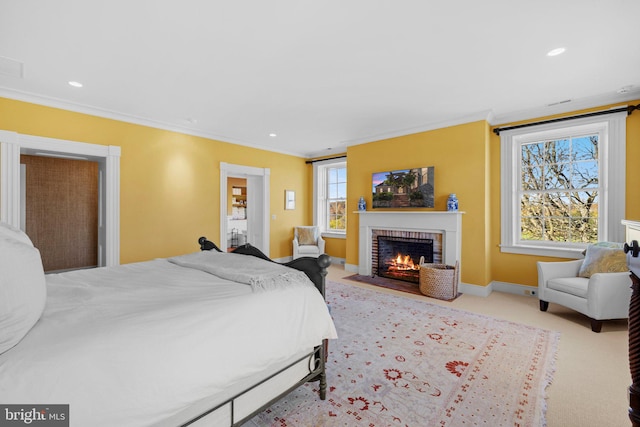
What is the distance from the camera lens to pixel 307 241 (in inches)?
246

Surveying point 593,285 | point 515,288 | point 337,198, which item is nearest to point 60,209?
point 337,198

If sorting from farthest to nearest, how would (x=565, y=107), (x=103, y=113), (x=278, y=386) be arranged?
1. (x=103, y=113)
2. (x=565, y=107)
3. (x=278, y=386)

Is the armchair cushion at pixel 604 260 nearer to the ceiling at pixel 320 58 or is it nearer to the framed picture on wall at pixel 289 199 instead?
the ceiling at pixel 320 58

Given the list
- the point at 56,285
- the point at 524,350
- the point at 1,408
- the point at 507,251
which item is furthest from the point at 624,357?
the point at 56,285

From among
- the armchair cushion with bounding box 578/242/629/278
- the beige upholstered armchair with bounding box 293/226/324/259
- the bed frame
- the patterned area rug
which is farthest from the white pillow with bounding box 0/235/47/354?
the beige upholstered armchair with bounding box 293/226/324/259

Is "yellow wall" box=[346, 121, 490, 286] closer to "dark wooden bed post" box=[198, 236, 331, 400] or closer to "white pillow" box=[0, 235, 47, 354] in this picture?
"dark wooden bed post" box=[198, 236, 331, 400]

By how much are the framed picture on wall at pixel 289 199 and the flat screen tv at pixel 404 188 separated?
2.15m

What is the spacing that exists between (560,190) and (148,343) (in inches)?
203

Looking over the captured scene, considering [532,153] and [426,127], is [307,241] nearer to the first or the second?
[426,127]

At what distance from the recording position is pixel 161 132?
4.46m

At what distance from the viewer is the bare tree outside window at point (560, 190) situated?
3.75m

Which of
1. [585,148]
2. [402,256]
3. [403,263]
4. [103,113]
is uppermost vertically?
[103,113]

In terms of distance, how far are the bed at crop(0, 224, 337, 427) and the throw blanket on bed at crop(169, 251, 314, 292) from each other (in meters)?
0.01

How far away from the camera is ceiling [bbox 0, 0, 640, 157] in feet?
6.61
